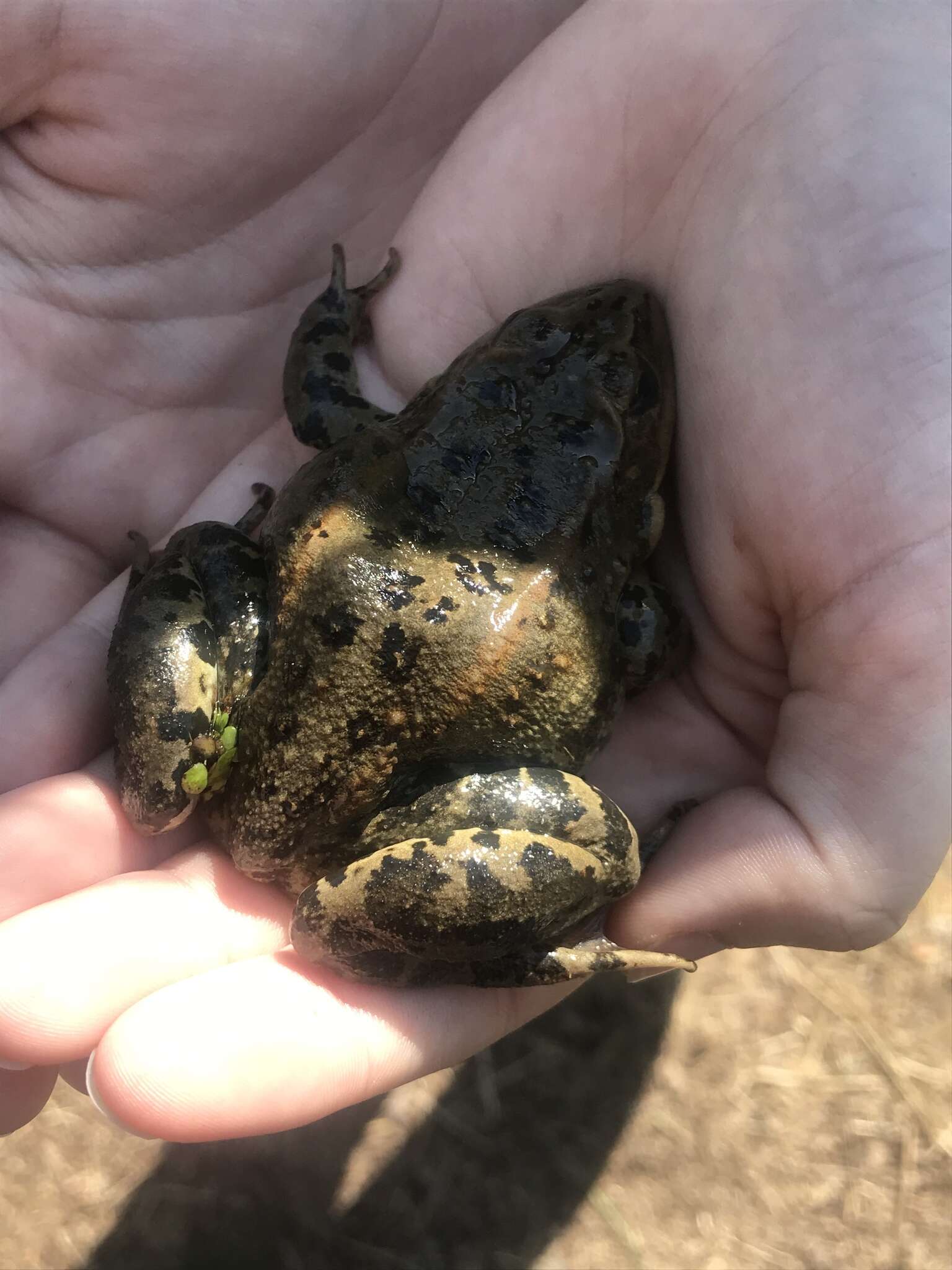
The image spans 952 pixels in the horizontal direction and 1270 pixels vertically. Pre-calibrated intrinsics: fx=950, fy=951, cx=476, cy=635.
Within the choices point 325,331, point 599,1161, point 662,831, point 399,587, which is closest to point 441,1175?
point 599,1161

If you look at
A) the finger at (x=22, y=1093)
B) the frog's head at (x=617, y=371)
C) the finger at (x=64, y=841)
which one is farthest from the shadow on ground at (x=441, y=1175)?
the frog's head at (x=617, y=371)

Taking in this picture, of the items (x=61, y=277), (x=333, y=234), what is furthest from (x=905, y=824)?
(x=61, y=277)

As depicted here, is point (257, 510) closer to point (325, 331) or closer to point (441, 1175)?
point (325, 331)

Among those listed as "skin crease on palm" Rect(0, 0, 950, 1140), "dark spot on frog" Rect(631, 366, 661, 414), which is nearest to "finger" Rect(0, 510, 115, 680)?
"skin crease on palm" Rect(0, 0, 950, 1140)

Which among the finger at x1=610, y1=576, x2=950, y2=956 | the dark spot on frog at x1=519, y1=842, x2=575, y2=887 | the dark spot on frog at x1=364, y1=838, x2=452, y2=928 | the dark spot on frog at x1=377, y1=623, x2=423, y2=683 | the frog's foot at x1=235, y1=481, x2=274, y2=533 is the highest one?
the frog's foot at x1=235, y1=481, x2=274, y2=533

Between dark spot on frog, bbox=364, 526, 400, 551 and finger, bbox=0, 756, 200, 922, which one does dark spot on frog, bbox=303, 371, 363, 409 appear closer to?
dark spot on frog, bbox=364, 526, 400, 551

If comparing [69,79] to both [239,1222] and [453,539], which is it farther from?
[239,1222]
